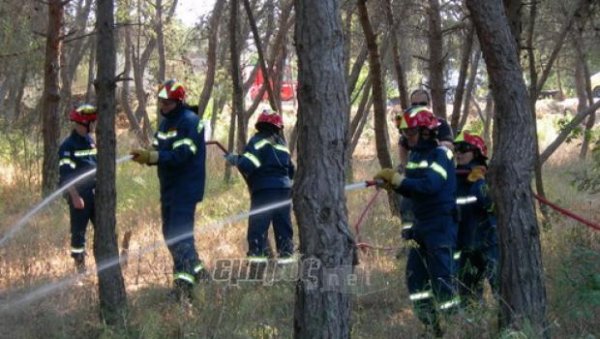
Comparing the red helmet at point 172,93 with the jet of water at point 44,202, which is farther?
the jet of water at point 44,202

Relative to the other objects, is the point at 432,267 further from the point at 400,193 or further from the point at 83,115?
the point at 83,115

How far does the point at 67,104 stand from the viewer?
18.9 meters

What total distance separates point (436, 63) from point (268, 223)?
3234 mm

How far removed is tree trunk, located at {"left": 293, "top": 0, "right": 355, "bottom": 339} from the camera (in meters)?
4.14

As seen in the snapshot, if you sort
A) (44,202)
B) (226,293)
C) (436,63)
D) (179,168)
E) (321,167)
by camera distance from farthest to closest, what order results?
(436,63)
(44,202)
(179,168)
(226,293)
(321,167)

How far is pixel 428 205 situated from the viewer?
19.3 ft

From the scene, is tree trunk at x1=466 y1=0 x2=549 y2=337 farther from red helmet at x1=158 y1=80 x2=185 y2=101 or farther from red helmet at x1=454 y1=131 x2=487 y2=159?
red helmet at x1=158 y1=80 x2=185 y2=101

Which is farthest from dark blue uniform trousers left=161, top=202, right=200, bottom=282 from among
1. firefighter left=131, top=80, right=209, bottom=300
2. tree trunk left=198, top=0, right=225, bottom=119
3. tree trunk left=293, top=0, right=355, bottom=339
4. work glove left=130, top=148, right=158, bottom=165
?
tree trunk left=198, top=0, right=225, bottom=119

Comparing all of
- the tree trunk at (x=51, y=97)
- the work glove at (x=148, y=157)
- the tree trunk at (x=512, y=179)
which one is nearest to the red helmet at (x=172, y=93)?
the work glove at (x=148, y=157)

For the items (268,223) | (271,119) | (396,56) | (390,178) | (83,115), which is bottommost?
(268,223)

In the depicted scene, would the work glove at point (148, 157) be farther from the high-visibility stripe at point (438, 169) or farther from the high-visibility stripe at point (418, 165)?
the high-visibility stripe at point (438, 169)

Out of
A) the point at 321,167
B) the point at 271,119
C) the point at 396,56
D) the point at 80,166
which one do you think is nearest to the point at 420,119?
the point at 321,167

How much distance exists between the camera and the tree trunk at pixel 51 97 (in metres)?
12.8

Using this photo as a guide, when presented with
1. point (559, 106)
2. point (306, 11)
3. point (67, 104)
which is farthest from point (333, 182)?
point (559, 106)
